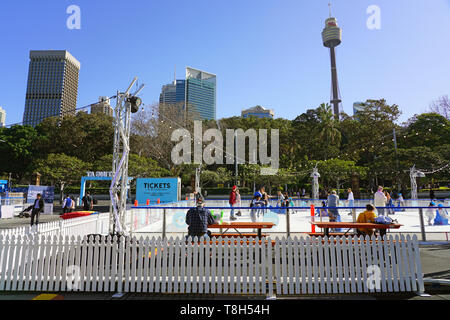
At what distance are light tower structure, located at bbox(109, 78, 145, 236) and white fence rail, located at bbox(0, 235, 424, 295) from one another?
1811 millimetres

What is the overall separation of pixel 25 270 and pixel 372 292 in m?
6.63

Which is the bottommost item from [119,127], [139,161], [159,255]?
[159,255]

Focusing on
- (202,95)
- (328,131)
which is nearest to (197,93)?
(202,95)

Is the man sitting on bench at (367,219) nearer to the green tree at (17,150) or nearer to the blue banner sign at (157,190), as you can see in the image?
the blue banner sign at (157,190)

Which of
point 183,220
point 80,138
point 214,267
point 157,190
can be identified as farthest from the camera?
point 80,138

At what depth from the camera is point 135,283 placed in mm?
5121

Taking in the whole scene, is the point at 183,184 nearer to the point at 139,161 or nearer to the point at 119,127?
the point at 139,161

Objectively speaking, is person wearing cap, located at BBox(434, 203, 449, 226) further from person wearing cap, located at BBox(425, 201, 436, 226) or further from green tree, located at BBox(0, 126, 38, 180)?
green tree, located at BBox(0, 126, 38, 180)

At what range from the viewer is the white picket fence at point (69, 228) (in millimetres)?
6517

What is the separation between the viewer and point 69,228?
25.8 ft

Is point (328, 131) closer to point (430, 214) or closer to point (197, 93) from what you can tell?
point (430, 214)

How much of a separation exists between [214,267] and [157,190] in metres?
18.9

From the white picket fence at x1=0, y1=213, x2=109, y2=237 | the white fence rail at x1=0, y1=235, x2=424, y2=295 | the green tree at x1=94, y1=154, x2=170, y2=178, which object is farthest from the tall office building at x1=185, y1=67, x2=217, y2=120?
the white fence rail at x1=0, y1=235, x2=424, y2=295
